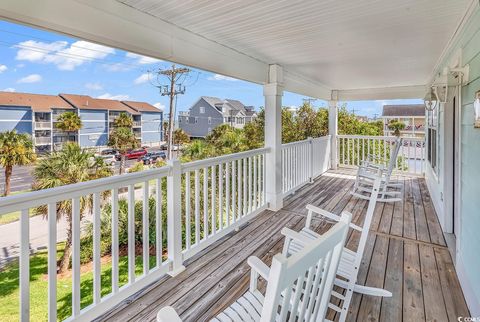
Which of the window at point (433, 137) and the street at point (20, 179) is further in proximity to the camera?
the window at point (433, 137)

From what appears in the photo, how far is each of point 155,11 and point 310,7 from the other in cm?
128

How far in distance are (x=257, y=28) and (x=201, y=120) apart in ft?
7.08

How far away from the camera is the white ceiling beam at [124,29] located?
1.70 meters

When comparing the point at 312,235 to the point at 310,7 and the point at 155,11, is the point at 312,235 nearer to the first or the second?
the point at 310,7

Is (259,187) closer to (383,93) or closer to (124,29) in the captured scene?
A: (124,29)

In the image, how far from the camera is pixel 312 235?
2.14m

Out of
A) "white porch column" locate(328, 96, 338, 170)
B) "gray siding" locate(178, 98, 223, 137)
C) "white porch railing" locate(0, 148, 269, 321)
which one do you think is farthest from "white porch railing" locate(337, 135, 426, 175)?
"white porch railing" locate(0, 148, 269, 321)

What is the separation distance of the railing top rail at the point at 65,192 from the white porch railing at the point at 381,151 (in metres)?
5.55

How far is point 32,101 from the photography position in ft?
6.88

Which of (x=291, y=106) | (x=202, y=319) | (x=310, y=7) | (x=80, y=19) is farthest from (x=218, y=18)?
(x=291, y=106)

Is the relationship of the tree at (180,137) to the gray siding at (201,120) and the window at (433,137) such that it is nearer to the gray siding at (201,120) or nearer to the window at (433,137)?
the gray siding at (201,120)

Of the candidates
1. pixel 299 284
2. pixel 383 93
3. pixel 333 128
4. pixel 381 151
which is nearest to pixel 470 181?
pixel 299 284

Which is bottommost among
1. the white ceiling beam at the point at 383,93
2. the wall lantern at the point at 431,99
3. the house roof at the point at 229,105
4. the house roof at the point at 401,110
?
the wall lantern at the point at 431,99

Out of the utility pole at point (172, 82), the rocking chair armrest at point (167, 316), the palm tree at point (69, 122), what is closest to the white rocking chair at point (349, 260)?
the rocking chair armrest at point (167, 316)
